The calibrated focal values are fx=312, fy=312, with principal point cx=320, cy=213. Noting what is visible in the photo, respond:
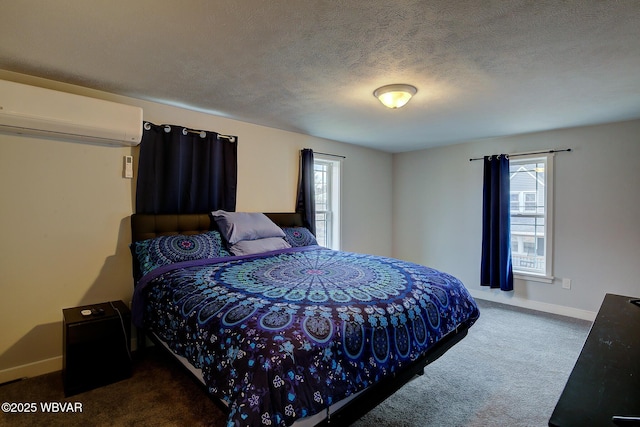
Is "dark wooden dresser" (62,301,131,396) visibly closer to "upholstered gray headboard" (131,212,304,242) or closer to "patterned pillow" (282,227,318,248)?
"upholstered gray headboard" (131,212,304,242)

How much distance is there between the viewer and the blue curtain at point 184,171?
110 inches

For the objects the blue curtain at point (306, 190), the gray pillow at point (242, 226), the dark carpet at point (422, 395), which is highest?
the blue curtain at point (306, 190)

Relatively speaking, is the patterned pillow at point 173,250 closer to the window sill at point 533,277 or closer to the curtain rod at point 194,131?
the curtain rod at point 194,131

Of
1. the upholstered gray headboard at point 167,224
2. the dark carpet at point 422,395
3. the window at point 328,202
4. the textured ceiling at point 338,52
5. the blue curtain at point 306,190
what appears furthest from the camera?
the window at point 328,202

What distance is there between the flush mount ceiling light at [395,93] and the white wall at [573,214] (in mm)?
2467

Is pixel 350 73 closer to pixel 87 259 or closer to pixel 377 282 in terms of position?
pixel 377 282

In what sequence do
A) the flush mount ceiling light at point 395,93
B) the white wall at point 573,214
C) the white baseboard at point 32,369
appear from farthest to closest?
the white wall at point 573,214 < the flush mount ceiling light at point 395,93 < the white baseboard at point 32,369

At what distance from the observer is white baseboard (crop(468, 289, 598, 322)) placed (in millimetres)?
3604

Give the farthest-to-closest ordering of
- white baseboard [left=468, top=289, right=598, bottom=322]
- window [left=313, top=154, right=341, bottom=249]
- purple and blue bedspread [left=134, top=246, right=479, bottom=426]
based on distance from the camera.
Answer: window [left=313, top=154, right=341, bottom=249], white baseboard [left=468, top=289, right=598, bottom=322], purple and blue bedspread [left=134, top=246, right=479, bottom=426]

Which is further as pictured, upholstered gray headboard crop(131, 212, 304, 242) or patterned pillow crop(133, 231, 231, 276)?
upholstered gray headboard crop(131, 212, 304, 242)

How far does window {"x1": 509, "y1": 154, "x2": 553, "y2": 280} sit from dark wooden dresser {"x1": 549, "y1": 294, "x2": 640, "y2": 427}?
300 centimetres

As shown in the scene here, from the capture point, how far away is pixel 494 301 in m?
4.29

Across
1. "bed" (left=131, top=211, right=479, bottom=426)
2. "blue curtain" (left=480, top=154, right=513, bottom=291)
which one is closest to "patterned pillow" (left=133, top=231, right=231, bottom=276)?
"bed" (left=131, top=211, right=479, bottom=426)

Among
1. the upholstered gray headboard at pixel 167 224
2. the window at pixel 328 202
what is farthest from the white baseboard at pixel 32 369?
the window at pixel 328 202
